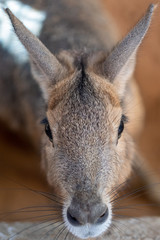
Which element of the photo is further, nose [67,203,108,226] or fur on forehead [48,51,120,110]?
fur on forehead [48,51,120,110]

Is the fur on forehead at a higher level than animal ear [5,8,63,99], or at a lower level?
lower

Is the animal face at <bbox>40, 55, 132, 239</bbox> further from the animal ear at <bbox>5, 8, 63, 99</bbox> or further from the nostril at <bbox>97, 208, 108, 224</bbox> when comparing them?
the animal ear at <bbox>5, 8, 63, 99</bbox>

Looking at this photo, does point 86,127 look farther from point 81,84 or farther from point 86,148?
point 81,84

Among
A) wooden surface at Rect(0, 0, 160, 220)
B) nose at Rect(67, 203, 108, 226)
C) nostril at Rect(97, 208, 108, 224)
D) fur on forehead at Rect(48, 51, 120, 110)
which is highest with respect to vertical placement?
fur on forehead at Rect(48, 51, 120, 110)

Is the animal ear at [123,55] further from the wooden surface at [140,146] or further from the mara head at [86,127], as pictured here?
the wooden surface at [140,146]

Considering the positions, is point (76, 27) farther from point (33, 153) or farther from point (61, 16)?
point (33, 153)

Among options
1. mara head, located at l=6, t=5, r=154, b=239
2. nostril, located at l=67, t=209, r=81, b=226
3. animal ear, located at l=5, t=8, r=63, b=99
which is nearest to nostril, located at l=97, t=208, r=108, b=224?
mara head, located at l=6, t=5, r=154, b=239

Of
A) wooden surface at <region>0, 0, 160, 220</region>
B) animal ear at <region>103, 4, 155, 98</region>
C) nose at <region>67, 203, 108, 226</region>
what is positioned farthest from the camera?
wooden surface at <region>0, 0, 160, 220</region>
